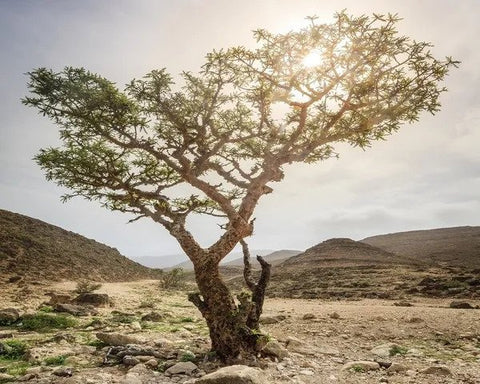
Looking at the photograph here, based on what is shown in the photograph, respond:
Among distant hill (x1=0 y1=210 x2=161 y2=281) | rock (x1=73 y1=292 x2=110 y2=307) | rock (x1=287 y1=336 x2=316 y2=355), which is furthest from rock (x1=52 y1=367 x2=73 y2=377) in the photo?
distant hill (x1=0 y1=210 x2=161 y2=281)

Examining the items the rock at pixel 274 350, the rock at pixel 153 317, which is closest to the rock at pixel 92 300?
the rock at pixel 153 317

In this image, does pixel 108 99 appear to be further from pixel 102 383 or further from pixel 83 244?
pixel 83 244

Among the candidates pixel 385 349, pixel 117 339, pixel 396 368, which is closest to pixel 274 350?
pixel 396 368

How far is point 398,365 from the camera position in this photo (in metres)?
7.53

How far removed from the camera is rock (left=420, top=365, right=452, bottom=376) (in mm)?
7041

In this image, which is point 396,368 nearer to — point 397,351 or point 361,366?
point 361,366

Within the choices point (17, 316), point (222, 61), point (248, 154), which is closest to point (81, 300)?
point (17, 316)

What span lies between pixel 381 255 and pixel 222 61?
42.3 meters

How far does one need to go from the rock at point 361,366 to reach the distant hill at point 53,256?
2368 centimetres

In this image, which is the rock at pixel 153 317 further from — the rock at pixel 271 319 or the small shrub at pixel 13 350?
the small shrub at pixel 13 350

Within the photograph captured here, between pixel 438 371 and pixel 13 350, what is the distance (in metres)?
8.95

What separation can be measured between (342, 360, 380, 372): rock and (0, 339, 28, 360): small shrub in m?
6.94

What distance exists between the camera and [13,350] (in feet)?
26.9

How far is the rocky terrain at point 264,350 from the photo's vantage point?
6742 mm
